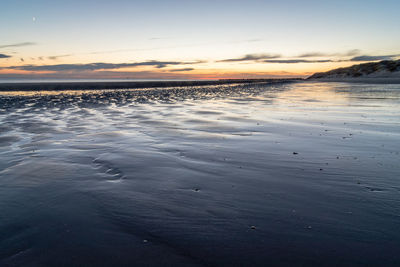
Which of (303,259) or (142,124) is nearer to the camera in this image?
(303,259)

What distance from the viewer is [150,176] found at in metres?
4.90

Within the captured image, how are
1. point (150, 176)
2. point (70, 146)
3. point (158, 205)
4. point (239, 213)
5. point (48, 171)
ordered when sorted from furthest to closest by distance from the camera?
point (70, 146) < point (48, 171) < point (150, 176) < point (158, 205) < point (239, 213)

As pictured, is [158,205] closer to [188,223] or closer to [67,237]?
[188,223]

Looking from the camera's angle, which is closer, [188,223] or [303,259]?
[303,259]

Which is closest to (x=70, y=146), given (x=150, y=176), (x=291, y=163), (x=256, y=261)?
(x=150, y=176)

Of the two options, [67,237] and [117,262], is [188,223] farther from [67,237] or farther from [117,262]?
[67,237]

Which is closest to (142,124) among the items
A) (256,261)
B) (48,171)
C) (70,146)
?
(70,146)

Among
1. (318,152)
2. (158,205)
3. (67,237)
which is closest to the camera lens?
(67,237)

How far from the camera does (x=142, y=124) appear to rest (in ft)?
36.1

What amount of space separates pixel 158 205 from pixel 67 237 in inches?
47.1

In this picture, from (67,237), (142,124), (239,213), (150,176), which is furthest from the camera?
(142,124)

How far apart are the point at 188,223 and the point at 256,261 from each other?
3.26 ft

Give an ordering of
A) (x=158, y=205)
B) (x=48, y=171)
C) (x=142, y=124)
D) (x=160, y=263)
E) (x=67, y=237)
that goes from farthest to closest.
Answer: (x=142, y=124), (x=48, y=171), (x=158, y=205), (x=67, y=237), (x=160, y=263)

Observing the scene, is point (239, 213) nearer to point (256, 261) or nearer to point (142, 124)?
point (256, 261)
